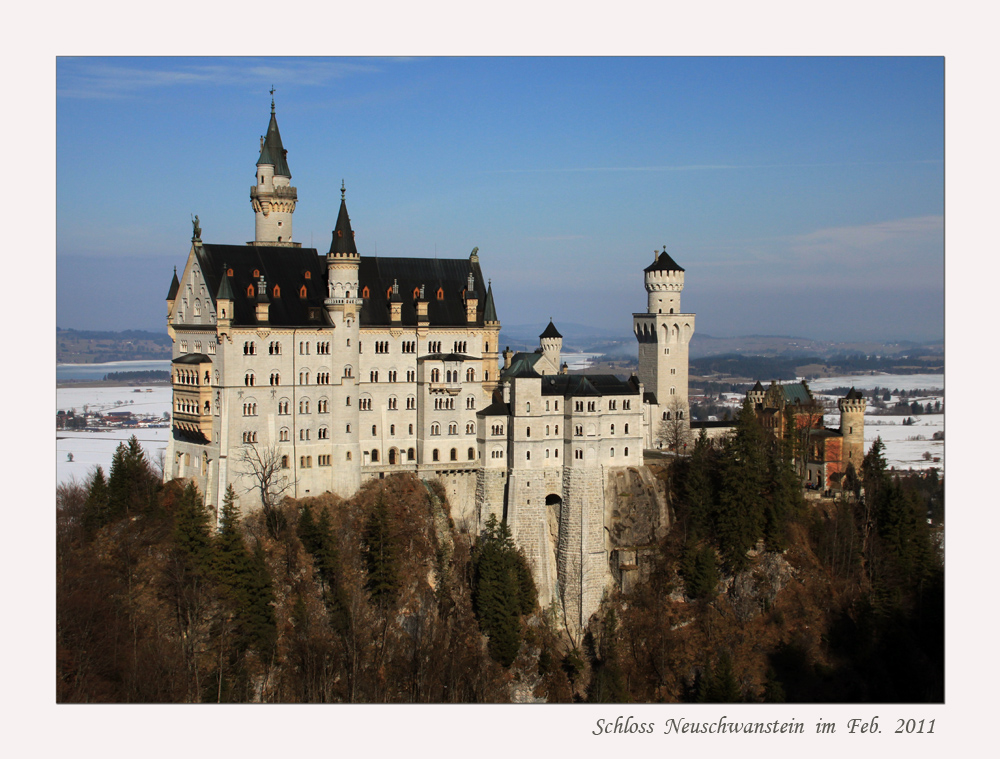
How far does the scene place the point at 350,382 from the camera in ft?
225

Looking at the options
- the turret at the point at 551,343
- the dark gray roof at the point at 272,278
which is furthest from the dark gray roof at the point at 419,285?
the turret at the point at 551,343

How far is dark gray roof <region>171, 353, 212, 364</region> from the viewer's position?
65.2 metres

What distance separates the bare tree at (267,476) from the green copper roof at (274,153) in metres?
18.0

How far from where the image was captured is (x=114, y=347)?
90750 mm

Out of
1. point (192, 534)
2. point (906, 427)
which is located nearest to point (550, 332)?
point (192, 534)

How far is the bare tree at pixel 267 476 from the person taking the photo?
65.2 m

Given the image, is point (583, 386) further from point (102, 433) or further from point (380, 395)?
point (102, 433)

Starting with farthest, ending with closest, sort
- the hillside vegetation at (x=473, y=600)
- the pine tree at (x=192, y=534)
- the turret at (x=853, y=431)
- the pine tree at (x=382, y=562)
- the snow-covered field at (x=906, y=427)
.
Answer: the snow-covered field at (x=906, y=427), the turret at (x=853, y=431), the pine tree at (x=382, y=562), the pine tree at (x=192, y=534), the hillside vegetation at (x=473, y=600)

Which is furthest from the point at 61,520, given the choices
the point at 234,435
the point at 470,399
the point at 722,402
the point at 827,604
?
the point at 722,402

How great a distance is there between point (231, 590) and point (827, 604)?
109 feet

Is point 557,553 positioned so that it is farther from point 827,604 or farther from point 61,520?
point 61,520

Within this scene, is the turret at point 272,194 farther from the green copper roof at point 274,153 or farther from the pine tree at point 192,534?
the pine tree at point 192,534

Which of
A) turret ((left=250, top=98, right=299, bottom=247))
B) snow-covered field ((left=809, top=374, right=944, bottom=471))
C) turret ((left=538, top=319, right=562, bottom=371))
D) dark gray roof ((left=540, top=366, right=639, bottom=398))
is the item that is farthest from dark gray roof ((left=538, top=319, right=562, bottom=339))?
snow-covered field ((left=809, top=374, right=944, bottom=471))

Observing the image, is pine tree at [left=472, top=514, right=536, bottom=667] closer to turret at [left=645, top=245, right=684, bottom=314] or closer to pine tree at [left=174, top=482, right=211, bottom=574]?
pine tree at [left=174, top=482, right=211, bottom=574]
